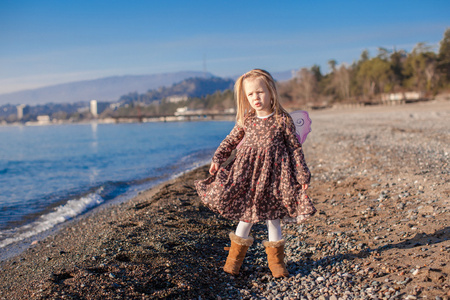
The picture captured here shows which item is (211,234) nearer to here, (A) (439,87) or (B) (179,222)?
(B) (179,222)

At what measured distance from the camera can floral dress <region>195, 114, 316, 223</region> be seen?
3.07 metres

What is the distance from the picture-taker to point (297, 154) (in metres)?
3.09

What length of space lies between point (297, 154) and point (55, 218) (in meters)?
6.04

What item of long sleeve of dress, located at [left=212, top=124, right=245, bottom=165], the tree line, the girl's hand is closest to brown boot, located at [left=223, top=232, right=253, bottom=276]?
the girl's hand

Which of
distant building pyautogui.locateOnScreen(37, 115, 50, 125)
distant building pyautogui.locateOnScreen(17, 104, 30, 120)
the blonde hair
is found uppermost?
distant building pyautogui.locateOnScreen(17, 104, 30, 120)

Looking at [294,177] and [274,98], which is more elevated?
[274,98]

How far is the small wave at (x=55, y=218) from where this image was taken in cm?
632

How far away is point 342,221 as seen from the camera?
450cm

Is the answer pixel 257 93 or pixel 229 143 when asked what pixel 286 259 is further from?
pixel 257 93

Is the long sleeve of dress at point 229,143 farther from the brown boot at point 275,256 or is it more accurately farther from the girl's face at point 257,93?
the brown boot at point 275,256

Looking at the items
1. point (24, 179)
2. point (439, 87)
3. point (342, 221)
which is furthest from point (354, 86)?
point (342, 221)

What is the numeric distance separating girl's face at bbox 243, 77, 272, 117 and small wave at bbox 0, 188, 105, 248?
4.73 metres

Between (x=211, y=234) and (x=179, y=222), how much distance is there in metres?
0.63

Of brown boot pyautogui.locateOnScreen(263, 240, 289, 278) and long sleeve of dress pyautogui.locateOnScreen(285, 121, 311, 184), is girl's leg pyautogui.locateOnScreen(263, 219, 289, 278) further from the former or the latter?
long sleeve of dress pyautogui.locateOnScreen(285, 121, 311, 184)
